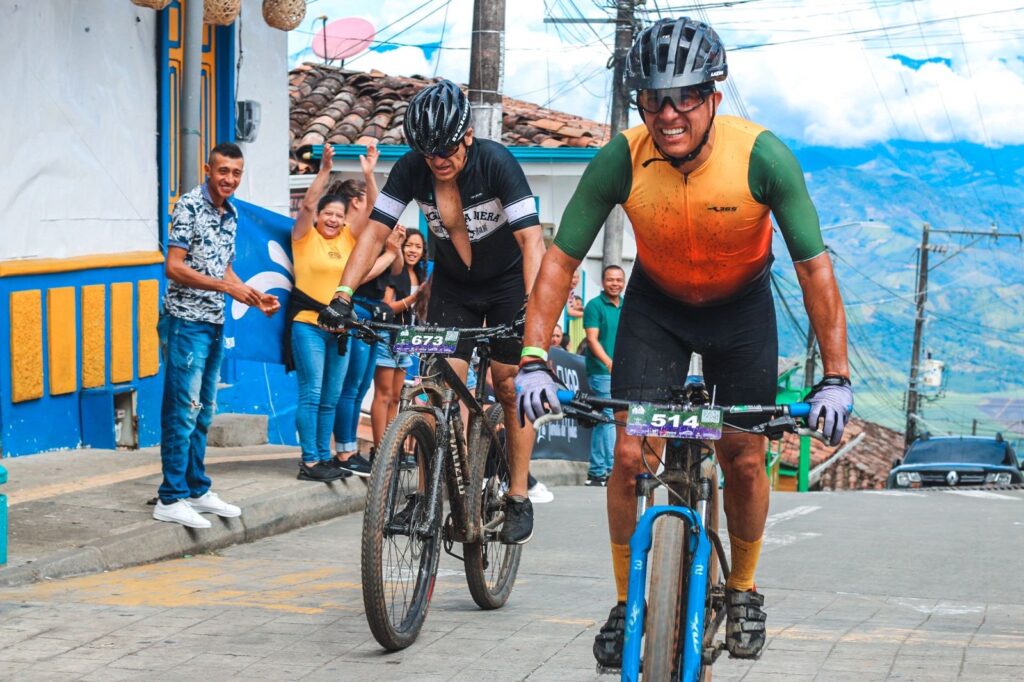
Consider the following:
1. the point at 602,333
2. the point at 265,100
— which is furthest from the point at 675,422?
the point at 265,100

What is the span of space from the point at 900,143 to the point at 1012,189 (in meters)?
10.5

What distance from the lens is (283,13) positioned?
46.3 feet

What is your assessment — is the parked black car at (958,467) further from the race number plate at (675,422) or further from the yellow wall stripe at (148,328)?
the race number plate at (675,422)

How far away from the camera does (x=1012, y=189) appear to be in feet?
419

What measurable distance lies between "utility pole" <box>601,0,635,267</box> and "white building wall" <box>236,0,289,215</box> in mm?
8946

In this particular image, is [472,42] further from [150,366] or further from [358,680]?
[358,680]

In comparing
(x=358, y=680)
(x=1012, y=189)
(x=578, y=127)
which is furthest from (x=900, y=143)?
(x=358, y=680)

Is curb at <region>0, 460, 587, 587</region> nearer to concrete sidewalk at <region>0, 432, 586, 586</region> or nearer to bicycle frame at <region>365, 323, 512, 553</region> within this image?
concrete sidewalk at <region>0, 432, 586, 586</region>

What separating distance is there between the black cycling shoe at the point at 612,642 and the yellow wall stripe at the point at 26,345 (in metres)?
6.65

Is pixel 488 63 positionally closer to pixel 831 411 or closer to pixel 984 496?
pixel 984 496

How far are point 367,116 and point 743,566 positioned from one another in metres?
20.6

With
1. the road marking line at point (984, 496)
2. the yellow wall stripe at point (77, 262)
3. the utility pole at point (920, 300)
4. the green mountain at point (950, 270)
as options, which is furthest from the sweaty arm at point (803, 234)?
the green mountain at point (950, 270)

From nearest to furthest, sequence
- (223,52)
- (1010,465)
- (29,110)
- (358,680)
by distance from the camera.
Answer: (358,680)
(29,110)
(223,52)
(1010,465)

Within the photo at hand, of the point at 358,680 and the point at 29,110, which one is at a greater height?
the point at 29,110
